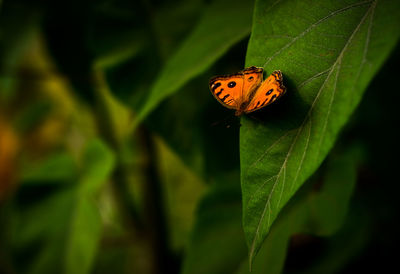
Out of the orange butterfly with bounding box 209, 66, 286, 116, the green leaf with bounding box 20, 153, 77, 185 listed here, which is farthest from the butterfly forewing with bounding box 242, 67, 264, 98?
the green leaf with bounding box 20, 153, 77, 185

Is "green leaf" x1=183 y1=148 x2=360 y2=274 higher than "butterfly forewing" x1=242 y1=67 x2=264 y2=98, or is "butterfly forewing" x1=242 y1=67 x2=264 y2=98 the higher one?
"butterfly forewing" x1=242 y1=67 x2=264 y2=98

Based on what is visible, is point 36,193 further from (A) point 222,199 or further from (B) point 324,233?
(B) point 324,233

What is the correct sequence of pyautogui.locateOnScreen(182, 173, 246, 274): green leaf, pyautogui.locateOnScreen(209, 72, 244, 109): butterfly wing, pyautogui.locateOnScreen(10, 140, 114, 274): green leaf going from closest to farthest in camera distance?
pyautogui.locateOnScreen(209, 72, 244, 109): butterfly wing, pyautogui.locateOnScreen(182, 173, 246, 274): green leaf, pyautogui.locateOnScreen(10, 140, 114, 274): green leaf

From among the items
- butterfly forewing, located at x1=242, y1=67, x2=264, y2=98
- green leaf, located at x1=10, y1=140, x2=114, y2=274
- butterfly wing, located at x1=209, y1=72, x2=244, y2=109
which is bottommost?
green leaf, located at x1=10, y1=140, x2=114, y2=274

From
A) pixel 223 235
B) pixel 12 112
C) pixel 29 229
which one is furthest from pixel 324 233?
pixel 12 112

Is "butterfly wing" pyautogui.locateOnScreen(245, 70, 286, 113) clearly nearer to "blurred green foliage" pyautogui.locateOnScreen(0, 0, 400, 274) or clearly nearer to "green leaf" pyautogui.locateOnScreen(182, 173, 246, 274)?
"blurred green foliage" pyautogui.locateOnScreen(0, 0, 400, 274)

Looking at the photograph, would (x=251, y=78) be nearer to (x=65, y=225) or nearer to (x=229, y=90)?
(x=229, y=90)

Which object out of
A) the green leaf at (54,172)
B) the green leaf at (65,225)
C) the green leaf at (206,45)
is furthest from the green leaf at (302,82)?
the green leaf at (54,172)
